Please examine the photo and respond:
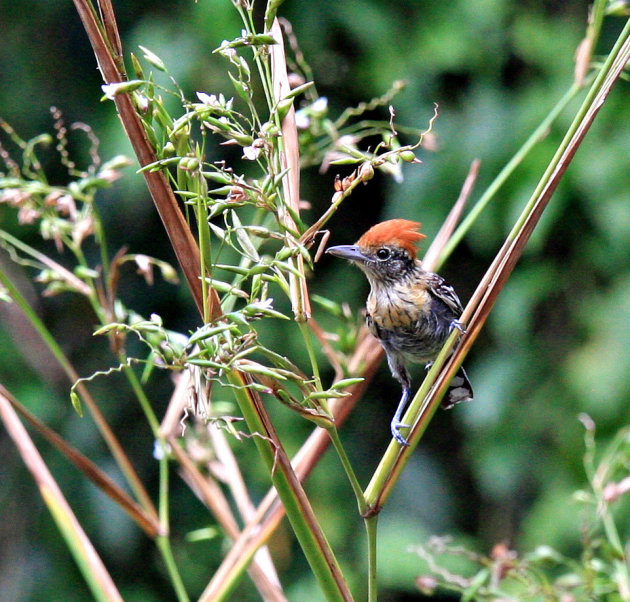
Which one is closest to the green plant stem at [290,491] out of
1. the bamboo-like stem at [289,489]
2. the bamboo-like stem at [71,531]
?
the bamboo-like stem at [289,489]

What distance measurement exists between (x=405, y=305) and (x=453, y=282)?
2063 mm

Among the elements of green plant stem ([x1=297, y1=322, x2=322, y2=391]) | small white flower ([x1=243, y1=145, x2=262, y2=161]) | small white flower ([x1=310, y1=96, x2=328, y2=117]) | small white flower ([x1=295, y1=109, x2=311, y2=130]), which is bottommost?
green plant stem ([x1=297, y1=322, x2=322, y2=391])

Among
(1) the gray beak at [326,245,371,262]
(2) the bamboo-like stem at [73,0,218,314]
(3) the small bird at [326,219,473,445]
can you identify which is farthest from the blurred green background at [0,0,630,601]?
(2) the bamboo-like stem at [73,0,218,314]

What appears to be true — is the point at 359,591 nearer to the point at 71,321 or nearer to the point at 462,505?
the point at 462,505

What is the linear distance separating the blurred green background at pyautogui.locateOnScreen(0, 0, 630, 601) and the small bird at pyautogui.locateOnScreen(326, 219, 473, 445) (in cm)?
114

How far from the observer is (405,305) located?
2.04 meters

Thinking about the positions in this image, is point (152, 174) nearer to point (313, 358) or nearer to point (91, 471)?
point (313, 358)

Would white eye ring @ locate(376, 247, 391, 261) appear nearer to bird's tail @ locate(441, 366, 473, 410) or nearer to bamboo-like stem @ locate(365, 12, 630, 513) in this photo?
bird's tail @ locate(441, 366, 473, 410)

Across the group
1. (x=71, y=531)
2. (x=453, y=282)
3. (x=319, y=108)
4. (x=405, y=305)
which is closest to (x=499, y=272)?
(x=319, y=108)

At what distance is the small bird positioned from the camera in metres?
1.99

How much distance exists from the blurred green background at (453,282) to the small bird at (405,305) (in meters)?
1.14

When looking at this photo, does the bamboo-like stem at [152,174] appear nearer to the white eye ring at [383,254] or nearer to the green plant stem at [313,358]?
the green plant stem at [313,358]

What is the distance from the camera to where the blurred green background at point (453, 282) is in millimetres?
3145

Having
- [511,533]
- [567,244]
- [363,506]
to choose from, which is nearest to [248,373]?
[363,506]
